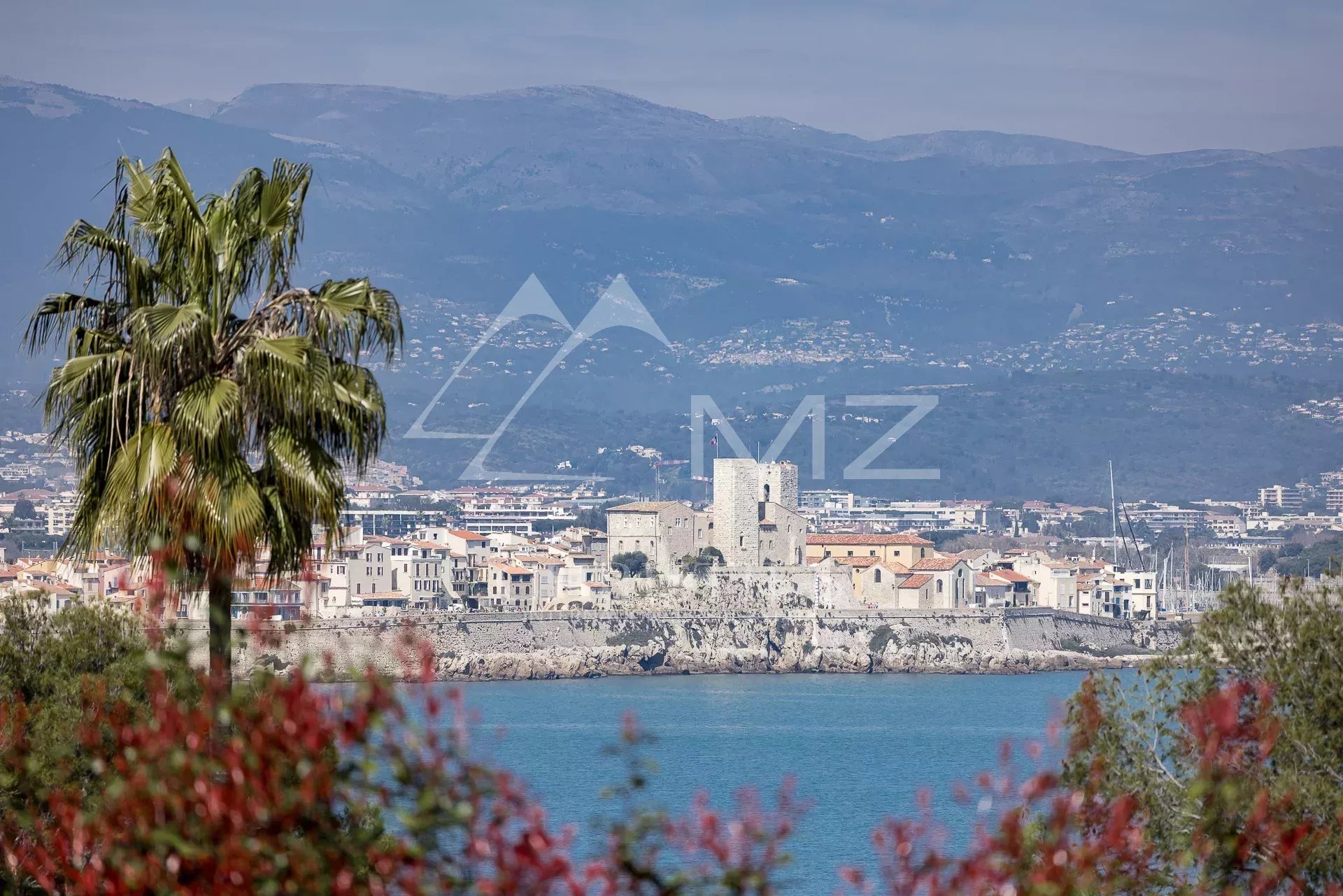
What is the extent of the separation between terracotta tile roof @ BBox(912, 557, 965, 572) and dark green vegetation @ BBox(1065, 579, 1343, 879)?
64.5 m

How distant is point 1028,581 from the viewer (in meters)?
80.3

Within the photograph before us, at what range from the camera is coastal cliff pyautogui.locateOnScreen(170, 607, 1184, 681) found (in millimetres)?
65375

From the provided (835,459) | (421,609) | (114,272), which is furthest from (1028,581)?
(835,459)

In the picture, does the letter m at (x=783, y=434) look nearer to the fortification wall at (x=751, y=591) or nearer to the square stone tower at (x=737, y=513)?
the square stone tower at (x=737, y=513)

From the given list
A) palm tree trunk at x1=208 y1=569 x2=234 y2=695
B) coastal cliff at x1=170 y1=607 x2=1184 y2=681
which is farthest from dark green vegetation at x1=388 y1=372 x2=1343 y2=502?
palm tree trunk at x1=208 y1=569 x2=234 y2=695

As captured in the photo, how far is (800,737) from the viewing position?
4566 cm

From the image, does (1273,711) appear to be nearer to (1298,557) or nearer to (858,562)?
(858,562)

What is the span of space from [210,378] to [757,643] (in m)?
63.3

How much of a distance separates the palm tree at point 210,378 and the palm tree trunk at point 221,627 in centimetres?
2

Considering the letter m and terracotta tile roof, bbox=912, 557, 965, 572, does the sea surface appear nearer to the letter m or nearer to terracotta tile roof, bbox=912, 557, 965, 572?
terracotta tile roof, bbox=912, 557, 965, 572

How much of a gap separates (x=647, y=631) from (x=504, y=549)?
71.3ft

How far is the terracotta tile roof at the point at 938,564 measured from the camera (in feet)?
250

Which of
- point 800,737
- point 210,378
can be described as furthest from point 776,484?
point 210,378

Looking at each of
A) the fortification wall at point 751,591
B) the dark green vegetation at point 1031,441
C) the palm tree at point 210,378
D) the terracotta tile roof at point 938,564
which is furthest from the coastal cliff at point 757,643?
the dark green vegetation at point 1031,441
